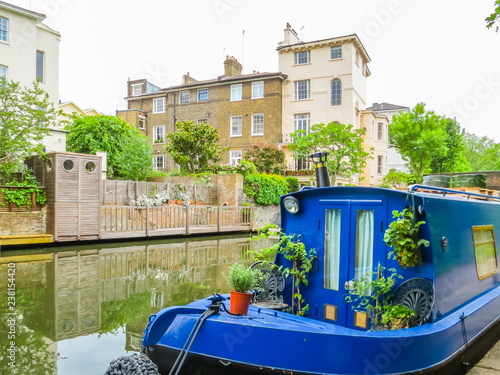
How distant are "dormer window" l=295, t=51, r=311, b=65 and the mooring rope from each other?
27270 mm

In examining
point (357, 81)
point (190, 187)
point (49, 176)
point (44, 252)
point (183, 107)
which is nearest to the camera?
point (44, 252)

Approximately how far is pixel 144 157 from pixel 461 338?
1974 centimetres

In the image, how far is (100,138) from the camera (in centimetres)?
2288

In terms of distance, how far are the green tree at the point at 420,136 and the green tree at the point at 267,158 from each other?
10006mm

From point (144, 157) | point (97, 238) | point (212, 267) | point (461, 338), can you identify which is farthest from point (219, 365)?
point (144, 157)

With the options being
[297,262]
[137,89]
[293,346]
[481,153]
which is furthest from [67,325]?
[481,153]

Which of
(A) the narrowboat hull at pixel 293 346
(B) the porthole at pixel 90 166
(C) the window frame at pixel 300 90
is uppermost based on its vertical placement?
(C) the window frame at pixel 300 90

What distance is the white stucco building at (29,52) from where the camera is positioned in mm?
18797

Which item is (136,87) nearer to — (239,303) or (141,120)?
(141,120)

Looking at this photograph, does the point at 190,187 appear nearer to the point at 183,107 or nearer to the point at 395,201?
the point at 183,107

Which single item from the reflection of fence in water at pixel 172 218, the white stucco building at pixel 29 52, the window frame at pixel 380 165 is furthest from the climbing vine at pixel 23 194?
the window frame at pixel 380 165

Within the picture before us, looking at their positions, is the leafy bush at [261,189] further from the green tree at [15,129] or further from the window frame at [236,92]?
the green tree at [15,129]

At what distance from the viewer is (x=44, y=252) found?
11.9 m

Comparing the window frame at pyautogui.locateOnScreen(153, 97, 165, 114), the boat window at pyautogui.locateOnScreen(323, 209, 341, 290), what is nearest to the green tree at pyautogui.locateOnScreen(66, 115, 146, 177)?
the window frame at pyautogui.locateOnScreen(153, 97, 165, 114)
